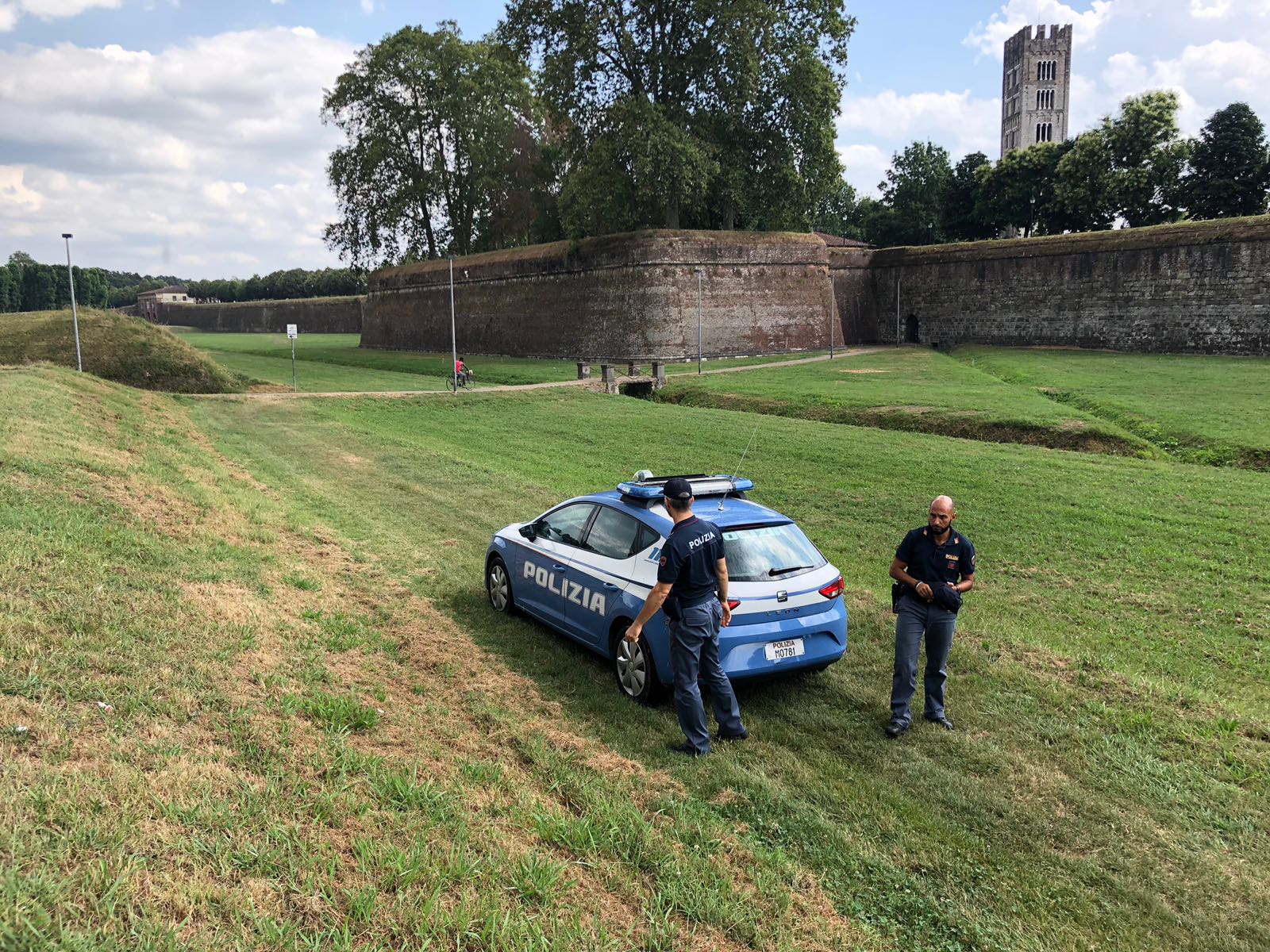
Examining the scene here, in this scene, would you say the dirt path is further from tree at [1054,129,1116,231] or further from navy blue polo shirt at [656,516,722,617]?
navy blue polo shirt at [656,516,722,617]

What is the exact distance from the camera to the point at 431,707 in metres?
5.65

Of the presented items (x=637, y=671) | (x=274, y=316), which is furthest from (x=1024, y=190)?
(x=274, y=316)

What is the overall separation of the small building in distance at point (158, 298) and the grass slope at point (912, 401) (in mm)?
118369

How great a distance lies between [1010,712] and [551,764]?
131 inches

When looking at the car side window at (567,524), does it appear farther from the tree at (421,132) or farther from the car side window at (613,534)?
the tree at (421,132)

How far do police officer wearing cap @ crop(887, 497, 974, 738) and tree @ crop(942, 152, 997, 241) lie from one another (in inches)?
2468

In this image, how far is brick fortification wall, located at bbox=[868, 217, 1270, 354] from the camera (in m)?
37.1

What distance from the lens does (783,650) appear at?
5961 millimetres

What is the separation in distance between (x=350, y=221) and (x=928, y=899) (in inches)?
2335

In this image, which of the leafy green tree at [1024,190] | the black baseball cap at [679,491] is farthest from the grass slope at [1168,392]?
the leafy green tree at [1024,190]

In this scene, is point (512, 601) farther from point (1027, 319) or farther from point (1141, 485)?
point (1027, 319)

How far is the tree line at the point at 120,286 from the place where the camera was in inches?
3337

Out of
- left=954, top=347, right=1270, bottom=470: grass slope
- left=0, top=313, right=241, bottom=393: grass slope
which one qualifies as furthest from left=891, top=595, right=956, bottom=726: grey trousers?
left=0, top=313, right=241, bottom=393: grass slope

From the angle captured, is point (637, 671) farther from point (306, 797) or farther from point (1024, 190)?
point (1024, 190)
